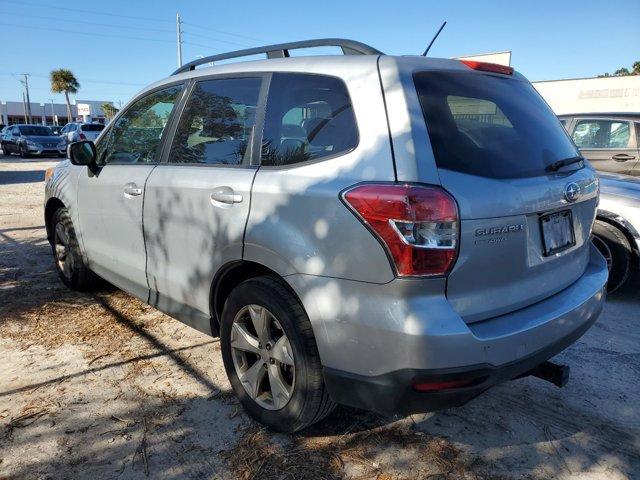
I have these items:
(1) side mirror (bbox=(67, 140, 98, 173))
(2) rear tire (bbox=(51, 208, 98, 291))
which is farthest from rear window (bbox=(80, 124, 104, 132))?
(1) side mirror (bbox=(67, 140, 98, 173))

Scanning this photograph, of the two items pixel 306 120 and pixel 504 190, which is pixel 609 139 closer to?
pixel 504 190

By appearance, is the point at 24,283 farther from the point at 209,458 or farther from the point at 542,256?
the point at 542,256

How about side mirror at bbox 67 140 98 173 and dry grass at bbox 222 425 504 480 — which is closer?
dry grass at bbox 222 425 504 480

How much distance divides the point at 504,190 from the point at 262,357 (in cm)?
142

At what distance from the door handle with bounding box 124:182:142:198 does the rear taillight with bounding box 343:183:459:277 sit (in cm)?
198

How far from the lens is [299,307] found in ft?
7.45

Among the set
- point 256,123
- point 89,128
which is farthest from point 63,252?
point 89,128

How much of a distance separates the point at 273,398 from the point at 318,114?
4.68 feet

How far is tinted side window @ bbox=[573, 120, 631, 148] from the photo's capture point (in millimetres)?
6410

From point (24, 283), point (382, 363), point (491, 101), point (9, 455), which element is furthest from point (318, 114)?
point (24, 283)

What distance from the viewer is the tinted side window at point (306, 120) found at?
222cm

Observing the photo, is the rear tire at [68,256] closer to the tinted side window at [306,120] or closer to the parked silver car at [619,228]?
the tinted side window at [306,120]

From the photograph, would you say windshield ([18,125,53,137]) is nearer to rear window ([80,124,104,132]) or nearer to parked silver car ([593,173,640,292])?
rear window ([80,124,104,132])

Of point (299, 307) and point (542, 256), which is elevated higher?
point (542, 256)
